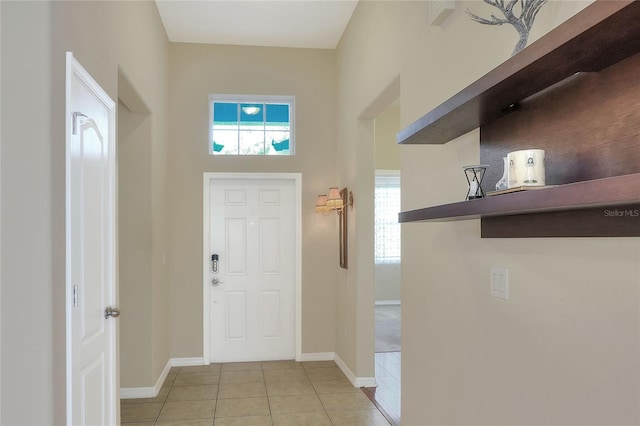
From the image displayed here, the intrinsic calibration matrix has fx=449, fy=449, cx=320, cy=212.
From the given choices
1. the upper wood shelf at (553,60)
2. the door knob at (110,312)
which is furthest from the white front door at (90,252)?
the upper wood shelf at (553,60)

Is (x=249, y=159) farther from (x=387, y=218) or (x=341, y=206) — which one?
(x=387, y=218)

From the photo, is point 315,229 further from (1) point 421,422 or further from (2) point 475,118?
(2) point 475,118

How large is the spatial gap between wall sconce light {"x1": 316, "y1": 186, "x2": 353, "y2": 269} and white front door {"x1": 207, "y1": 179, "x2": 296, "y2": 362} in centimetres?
50

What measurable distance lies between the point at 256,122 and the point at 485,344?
3736 millimetres

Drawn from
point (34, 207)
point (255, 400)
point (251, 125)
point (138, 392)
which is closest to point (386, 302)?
point (251, 125)

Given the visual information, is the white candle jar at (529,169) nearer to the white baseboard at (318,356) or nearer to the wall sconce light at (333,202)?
the wall sconce light at (333,202)

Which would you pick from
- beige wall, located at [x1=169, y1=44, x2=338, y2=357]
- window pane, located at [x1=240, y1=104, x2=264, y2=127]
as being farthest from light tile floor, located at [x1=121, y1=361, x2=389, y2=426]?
window pane, located at [x1=240, y1=104, x2=264, y2=127]

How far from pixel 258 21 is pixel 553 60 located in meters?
3.66

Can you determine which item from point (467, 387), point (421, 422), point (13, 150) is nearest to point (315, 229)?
point (421, 422)

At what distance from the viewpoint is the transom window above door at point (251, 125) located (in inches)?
193

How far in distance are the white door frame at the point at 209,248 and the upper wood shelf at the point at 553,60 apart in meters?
3.16

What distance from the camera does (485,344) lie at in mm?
1847

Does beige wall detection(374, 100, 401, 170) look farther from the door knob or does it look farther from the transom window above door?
the door knob

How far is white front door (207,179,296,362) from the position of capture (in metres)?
4.79
